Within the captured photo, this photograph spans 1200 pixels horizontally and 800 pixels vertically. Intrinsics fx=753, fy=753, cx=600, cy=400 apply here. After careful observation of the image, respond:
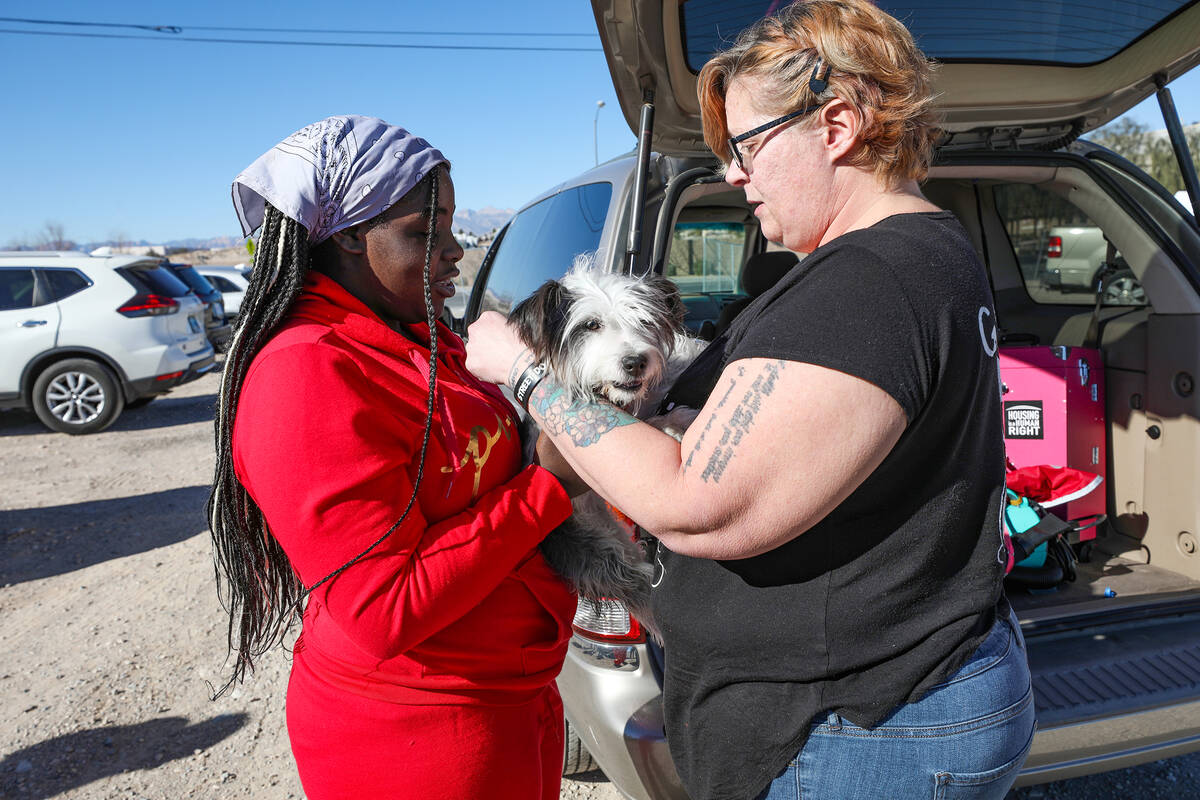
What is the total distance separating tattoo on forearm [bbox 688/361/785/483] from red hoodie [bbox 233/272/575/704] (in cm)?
44

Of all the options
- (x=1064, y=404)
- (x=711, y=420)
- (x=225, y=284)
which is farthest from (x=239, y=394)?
(x=225, y=284)

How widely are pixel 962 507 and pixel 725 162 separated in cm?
91

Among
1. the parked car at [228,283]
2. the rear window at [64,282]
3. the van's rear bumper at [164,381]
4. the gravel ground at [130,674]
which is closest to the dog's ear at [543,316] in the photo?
the gravel ground at [130,674]

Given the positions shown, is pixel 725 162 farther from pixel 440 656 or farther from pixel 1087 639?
pixel 1087 639

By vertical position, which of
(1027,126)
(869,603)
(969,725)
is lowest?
(969,725)

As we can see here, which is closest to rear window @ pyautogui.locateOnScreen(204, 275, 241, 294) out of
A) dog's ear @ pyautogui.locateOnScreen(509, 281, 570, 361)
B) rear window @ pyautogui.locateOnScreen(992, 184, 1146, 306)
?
rear window @ pyautogui.locateOnScreen(992, 184, 1146, 306)

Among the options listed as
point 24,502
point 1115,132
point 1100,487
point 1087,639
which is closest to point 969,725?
point 1087,639

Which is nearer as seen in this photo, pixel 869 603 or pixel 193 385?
pixel 869 603

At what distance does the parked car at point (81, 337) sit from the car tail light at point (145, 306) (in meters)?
0.01

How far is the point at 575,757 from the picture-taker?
301cm

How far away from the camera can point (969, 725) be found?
1255mm

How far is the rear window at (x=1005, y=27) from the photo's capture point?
2330 millimetres

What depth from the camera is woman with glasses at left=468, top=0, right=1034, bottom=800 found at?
110 centimetres

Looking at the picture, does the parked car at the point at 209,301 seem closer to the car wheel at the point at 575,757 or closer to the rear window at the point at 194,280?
the rear window at the point at 194,280
